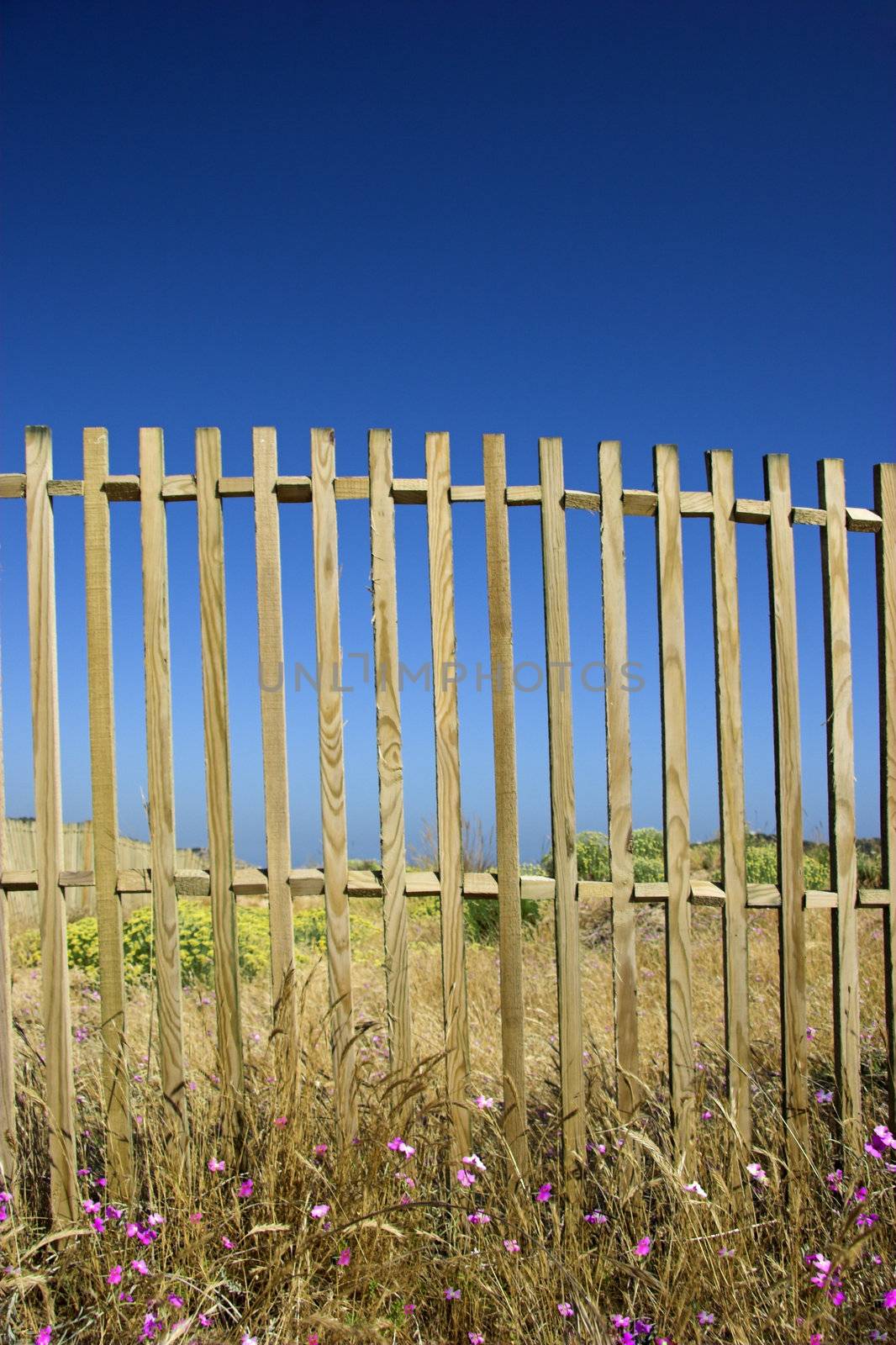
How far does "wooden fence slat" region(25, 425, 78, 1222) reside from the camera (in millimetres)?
2779

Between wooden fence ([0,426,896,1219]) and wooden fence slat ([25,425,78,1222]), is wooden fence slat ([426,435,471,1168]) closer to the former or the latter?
wooden fence ([0,426,896,1219])

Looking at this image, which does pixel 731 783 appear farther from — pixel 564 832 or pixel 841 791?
pixel 564 832

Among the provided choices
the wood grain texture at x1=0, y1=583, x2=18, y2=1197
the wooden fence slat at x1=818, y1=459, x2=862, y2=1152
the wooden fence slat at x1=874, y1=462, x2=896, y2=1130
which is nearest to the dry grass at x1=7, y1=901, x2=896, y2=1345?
the wood grain texture at x1=0, y1=583, x2=18, y2=1197

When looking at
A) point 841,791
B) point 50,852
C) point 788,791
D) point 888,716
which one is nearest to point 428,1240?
point 50,852

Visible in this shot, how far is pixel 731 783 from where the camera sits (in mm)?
2924

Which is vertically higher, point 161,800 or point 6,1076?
point 161,800

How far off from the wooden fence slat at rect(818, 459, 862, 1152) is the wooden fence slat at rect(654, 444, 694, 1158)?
1.91 ft

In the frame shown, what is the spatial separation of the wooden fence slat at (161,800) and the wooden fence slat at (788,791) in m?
1.89

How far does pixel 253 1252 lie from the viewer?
2.49 metres

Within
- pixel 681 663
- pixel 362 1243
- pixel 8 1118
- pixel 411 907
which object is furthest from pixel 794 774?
pixel 411 907

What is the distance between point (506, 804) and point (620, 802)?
366 mm

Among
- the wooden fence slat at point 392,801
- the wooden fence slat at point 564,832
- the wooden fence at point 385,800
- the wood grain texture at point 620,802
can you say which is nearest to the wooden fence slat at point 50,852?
the wooden fence at point 385,800

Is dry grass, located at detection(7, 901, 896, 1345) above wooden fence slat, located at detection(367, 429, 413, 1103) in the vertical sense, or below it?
below

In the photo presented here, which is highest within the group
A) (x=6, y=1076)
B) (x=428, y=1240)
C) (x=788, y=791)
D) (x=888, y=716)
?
(x=888, y=716)
